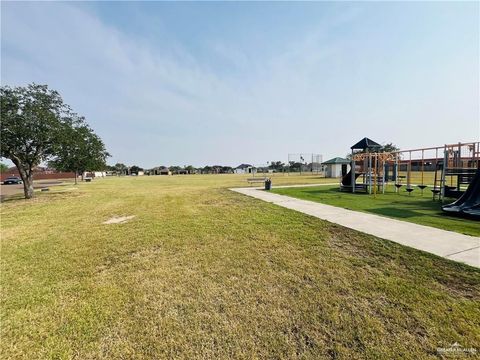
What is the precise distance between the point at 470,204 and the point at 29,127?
19868 millimetres

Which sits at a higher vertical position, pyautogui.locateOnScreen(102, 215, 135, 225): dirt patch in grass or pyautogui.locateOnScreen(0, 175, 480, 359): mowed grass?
pyautogui.locateOnScreen(102, 215, 135, 225): dirt patch in grass

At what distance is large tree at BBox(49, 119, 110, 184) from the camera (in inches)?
579

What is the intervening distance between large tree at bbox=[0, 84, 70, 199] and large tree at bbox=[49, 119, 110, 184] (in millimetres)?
571

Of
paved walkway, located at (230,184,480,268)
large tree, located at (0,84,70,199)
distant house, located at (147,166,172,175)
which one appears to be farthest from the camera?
distant house, located at (147,166,172,175)

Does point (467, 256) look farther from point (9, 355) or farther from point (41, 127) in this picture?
point (41, 127)

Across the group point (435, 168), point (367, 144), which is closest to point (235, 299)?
point (435, 168)

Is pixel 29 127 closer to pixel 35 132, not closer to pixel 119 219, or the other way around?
pixel 35 132

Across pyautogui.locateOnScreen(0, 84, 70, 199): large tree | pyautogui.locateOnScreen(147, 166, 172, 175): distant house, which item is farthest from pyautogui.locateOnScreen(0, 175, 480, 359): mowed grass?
pyautogui.locateOnScreen(147, 166, 172, 175): distant house

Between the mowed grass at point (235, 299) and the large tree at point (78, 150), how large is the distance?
11.6 m

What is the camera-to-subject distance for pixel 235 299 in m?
3.01

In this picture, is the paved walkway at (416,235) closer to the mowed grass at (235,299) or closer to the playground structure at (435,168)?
the mowed grass at (235,299)

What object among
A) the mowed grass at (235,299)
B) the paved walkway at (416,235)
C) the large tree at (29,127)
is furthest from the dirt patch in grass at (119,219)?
the large tree at (29,127)

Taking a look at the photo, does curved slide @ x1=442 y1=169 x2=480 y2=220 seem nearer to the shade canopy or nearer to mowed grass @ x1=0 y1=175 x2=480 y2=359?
mowed grass @ x1=0 y1=175 x2=480 y2=359

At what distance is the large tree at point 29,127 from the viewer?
12.3 metres
